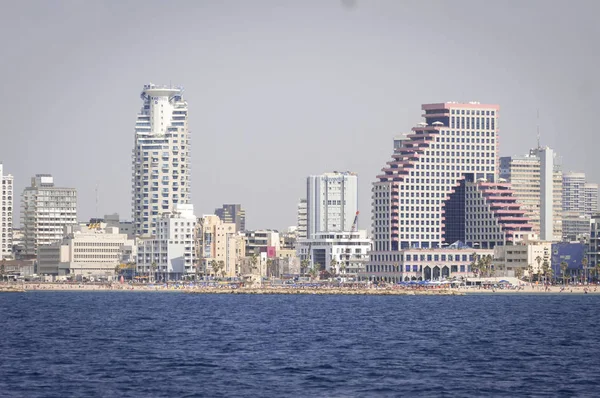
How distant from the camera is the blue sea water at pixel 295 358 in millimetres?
96750

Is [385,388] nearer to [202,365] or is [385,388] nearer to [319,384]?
[319,384]

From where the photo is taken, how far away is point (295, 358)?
119625mm

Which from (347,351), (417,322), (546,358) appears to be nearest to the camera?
(546,358)

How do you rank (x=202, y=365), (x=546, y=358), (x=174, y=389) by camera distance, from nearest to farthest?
(x=174, y=389)
(x=202, y=365)
(x=546, y=358)

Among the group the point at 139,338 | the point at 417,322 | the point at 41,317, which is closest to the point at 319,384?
the point at 139,338

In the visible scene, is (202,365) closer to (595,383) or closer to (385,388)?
(385,388)

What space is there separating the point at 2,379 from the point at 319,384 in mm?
24212

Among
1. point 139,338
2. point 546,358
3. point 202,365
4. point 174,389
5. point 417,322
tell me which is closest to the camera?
point 174,389

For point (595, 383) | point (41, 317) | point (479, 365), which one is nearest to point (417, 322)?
point (41, 317)

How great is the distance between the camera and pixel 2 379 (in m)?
100

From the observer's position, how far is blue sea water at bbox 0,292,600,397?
96.8m

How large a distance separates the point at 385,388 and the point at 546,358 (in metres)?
28.5

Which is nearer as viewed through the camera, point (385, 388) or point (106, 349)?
point (385, 388)

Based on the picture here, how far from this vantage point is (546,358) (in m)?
121
